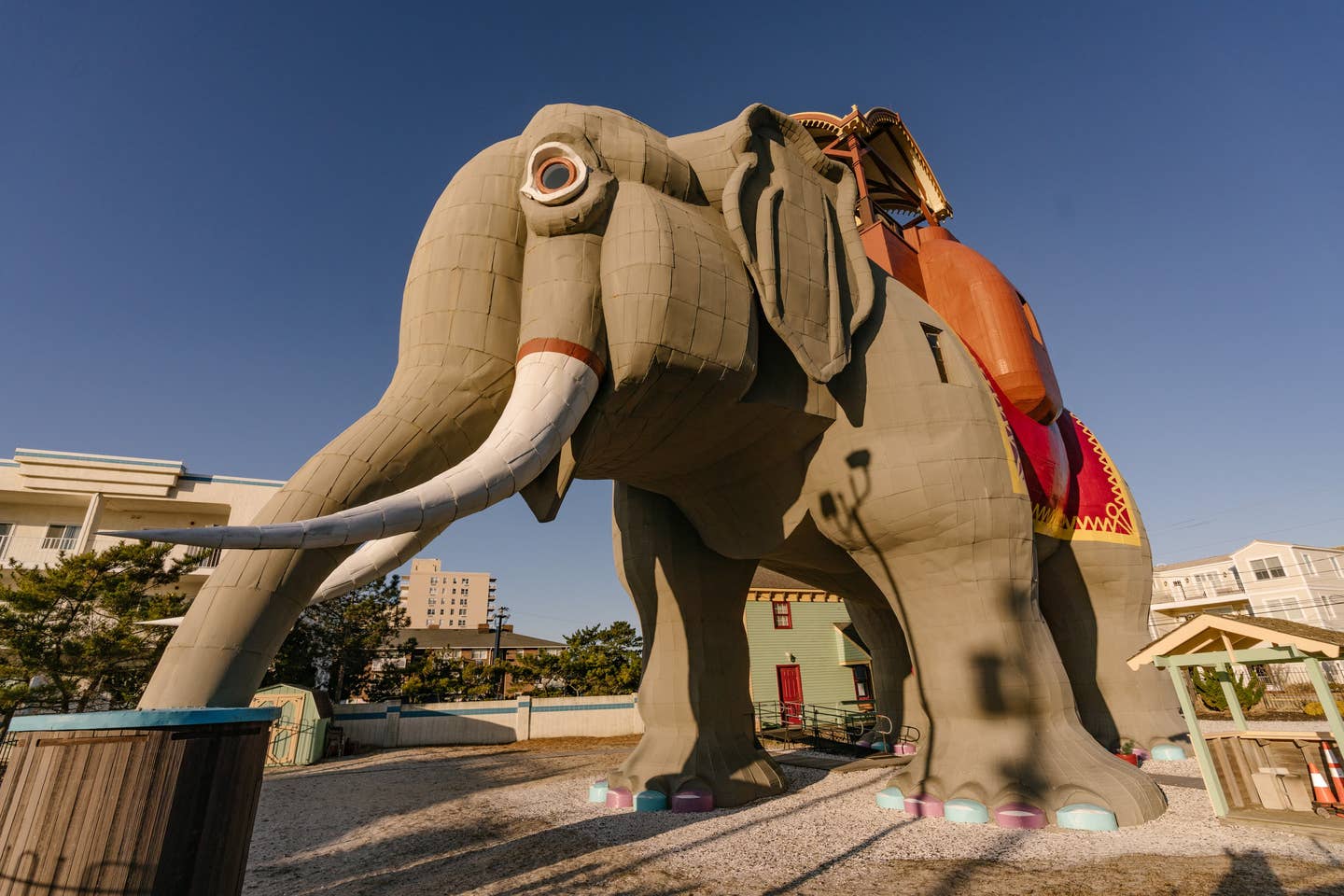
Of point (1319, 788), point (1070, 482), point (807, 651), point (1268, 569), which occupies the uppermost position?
point (1268, 569)

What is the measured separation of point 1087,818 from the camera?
4438 mm

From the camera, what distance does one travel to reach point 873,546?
5.52m

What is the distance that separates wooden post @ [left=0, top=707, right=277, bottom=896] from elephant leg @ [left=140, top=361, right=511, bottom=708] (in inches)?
12.1

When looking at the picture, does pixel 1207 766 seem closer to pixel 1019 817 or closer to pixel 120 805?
pixel 1019 817

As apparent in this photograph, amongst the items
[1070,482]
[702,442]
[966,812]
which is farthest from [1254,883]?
[1070,482]

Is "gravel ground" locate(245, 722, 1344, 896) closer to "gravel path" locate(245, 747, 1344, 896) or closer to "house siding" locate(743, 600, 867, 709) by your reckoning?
"gravel path" locate(245, 747, 1344, 896)

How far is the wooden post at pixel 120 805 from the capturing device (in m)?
2.19

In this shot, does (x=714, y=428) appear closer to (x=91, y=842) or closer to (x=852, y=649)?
(x=91, y=842)

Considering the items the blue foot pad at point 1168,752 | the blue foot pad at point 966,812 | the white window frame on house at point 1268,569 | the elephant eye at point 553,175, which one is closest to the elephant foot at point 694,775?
the blue foot pad at point 966,812

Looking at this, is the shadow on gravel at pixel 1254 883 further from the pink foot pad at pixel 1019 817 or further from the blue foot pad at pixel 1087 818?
the pink foot pad at pixel 1019 817

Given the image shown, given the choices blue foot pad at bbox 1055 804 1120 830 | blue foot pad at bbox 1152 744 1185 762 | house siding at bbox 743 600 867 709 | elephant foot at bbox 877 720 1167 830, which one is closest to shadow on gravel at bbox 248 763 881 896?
elephant foot at bbox 877 720 1167 830

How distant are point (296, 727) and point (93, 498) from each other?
11539 millimetres

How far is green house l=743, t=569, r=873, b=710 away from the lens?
64.8 ft

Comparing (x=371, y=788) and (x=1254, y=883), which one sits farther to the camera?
(x=371, y=788)
